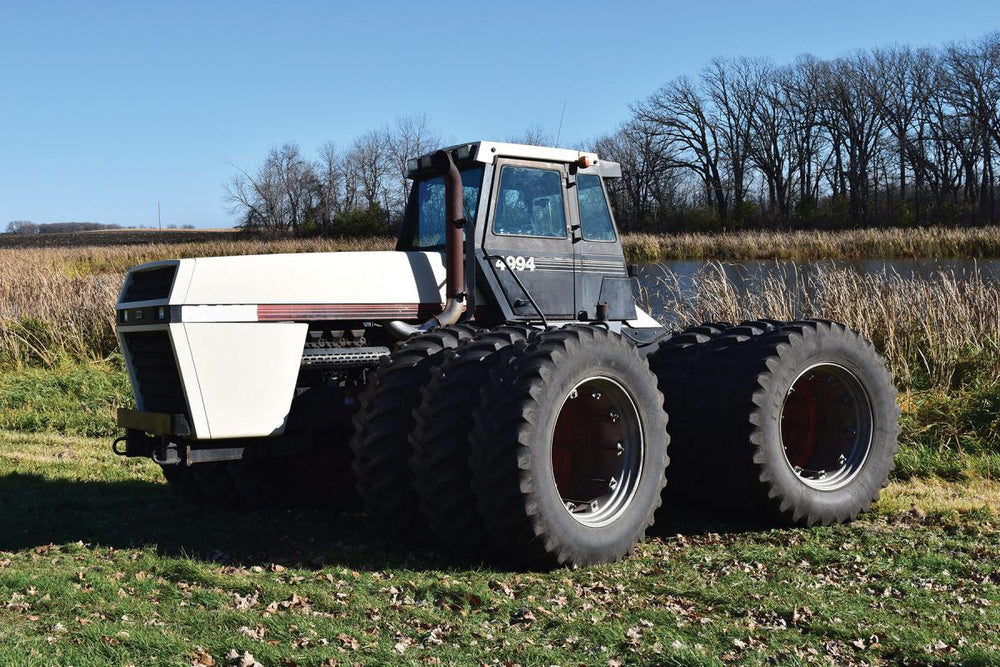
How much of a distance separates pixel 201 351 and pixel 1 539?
2.08m

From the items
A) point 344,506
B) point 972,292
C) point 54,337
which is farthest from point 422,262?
point 54,337

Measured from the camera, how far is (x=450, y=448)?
547 centimetres

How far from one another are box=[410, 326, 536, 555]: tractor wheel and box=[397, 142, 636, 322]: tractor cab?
42.0 inches

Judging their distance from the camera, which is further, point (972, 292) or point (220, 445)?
point (972, 292)

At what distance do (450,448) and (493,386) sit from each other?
1.34 feet

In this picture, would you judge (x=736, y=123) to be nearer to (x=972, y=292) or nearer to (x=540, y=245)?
(x=972, y=292)

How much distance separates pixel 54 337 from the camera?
16.1 metres

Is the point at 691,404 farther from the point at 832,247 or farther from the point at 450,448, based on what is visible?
the point at 832,247

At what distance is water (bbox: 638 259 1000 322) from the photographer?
47.1ft

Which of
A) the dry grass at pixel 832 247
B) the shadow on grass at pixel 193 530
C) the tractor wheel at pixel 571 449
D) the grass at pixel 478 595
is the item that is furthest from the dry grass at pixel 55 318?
the dry grass at pixel 832 247

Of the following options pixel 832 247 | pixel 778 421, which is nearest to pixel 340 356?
pixel 778 421

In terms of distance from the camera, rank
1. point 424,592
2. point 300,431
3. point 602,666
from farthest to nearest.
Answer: point 300,431, point 424,592, point 602,666

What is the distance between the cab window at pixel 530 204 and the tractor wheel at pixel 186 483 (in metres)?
2.99

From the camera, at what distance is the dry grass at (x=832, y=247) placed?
2778 centimetres
